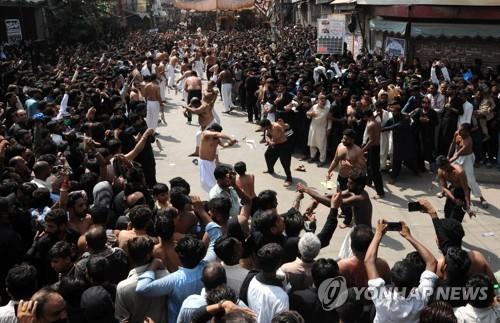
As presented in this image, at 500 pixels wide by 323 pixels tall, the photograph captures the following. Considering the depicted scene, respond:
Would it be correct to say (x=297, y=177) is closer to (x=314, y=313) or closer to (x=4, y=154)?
(x=4, y=154)

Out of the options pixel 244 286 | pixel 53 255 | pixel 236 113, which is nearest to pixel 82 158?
pixel 53 255

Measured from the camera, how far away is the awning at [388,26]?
51.2 feet

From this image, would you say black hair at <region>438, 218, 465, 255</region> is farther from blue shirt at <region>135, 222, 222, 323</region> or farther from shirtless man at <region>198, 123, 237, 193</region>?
shirtless man at <region>198, 123, 237, 193</region>

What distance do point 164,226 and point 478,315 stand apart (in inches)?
93.0

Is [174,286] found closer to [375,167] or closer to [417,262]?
[417,262]

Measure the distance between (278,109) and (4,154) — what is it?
5.66 metres

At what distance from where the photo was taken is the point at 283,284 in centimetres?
366

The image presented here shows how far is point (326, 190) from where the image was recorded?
8828 mm

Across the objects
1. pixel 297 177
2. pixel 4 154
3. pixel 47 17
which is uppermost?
pixel 47 17

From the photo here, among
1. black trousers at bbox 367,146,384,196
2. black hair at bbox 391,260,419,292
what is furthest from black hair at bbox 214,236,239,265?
black trousers at bbox 367,146,384,196

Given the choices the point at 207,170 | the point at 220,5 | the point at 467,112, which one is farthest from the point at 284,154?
the point at 220,5

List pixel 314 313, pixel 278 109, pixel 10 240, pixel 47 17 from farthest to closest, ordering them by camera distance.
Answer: pixel 47 17
pixel 278 109
pixel 10 240
pixel 314 313

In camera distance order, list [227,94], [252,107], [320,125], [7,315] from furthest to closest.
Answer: [227,94] → [252,107] → [320,125] → [7,315]

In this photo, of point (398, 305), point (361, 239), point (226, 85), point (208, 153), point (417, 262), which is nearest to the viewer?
point (398, 305)
